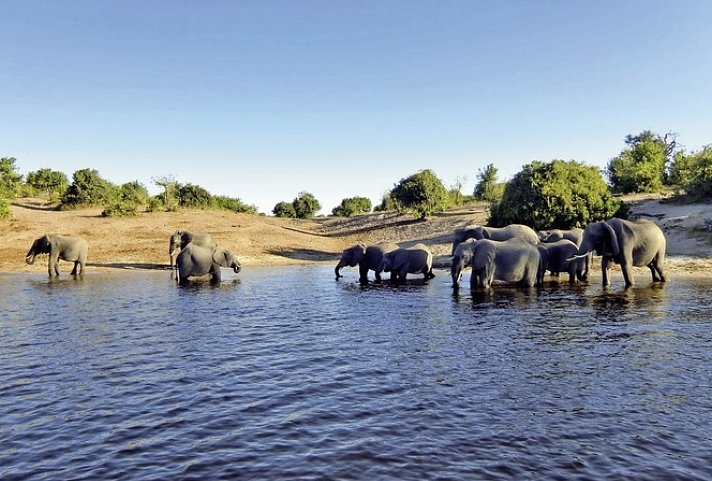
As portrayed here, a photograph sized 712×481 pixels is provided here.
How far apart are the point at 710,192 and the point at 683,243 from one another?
13.7 meters

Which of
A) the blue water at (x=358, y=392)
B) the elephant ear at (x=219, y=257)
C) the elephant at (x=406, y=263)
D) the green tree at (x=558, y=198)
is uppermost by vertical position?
the green tree at (x=558, y=198)

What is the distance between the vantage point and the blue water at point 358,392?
8117 mm

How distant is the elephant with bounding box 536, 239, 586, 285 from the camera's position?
97.6 ft

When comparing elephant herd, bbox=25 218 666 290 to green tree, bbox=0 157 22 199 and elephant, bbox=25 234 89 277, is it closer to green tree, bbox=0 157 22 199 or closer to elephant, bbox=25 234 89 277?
elephant, bbox=25 234 89 277

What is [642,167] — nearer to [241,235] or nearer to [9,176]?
[241,235]

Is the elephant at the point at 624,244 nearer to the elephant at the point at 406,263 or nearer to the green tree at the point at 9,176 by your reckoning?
the elephant at the point at 406,263

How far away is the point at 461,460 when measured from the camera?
26.7ft

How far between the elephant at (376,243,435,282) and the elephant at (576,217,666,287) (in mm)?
9240

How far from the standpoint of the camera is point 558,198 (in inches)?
1820

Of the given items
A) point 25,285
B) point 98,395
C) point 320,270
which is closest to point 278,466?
point 98,395

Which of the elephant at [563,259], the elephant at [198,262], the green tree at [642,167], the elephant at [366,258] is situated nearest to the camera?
the elephant at [563,259]

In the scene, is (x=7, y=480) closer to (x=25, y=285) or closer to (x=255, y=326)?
(x=255, y=326)

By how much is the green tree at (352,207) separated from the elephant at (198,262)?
73.1 m

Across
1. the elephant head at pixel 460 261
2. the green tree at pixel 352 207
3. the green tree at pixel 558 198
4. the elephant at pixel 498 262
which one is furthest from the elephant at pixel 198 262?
the green tree at pixel 352 207
